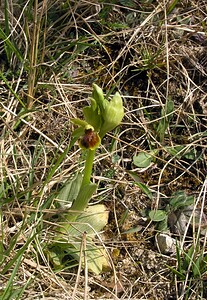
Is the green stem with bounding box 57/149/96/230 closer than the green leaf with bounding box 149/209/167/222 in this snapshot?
Yes

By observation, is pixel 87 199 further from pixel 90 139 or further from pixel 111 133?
pixel 111 133

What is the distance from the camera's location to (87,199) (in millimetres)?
1430

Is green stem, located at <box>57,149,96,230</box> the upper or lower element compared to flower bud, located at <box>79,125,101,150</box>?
lower

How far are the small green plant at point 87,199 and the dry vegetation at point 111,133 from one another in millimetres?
35

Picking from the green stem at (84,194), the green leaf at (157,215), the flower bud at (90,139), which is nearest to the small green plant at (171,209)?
the green leaf at (157,215)

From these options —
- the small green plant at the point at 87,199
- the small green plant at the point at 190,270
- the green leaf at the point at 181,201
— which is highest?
the small green plant at the point at 87,199

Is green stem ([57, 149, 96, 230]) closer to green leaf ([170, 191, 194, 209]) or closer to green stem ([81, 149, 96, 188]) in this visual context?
green stem ([81, 149, 96, 188])

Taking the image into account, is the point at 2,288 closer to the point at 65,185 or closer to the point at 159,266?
the point at 65,185

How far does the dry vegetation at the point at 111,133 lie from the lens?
4.93 ft

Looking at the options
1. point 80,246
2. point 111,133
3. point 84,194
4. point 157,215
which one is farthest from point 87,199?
point 111,133

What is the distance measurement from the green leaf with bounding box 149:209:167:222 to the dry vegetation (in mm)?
25

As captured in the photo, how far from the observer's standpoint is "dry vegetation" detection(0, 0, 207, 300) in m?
1.50

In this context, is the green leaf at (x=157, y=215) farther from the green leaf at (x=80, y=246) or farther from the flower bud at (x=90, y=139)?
the flower bud at (x=90, y=139)

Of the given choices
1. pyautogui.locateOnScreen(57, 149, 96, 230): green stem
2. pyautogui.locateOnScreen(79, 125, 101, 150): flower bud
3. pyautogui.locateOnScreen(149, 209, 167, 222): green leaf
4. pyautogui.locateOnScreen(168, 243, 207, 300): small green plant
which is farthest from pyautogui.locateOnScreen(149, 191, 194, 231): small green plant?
pyautogui.locateOnScreen(79, 125, 101, 150): flower bud
